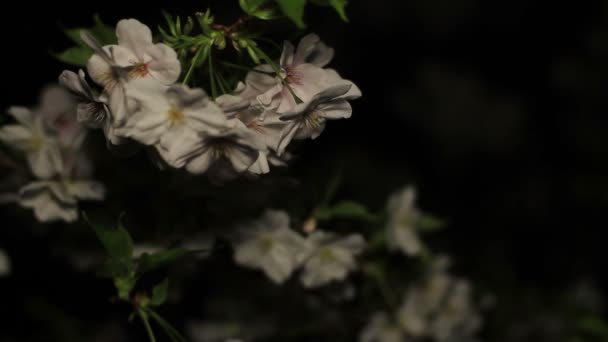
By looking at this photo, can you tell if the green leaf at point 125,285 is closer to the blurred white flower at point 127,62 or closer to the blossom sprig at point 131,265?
the blossom sprig at point 131,265

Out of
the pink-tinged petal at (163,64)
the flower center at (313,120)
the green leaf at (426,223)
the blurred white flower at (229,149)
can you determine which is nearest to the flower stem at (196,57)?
the pink-tinged petal at (163,64)

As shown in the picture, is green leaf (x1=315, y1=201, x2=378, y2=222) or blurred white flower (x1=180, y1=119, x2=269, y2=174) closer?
blurred white flower (x1=180, y1=119, x2=269, y2=174)

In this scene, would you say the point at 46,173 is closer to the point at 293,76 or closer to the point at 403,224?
the point at 293,76

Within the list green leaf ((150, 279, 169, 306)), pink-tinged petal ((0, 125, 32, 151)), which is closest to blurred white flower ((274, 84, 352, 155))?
green leaf ((150, 279, 169, 306))

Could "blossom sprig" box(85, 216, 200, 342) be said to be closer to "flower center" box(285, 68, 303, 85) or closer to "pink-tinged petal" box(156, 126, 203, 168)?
"pink-tinged petal" box(156, 126, 203, 168)

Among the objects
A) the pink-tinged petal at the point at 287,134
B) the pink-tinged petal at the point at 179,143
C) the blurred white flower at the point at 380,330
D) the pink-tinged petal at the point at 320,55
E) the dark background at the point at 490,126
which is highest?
the dark background at the point at 490,126

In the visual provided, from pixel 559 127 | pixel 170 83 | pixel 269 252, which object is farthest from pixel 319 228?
pixel 559 127

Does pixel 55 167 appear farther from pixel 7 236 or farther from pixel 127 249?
pixel 7 236
